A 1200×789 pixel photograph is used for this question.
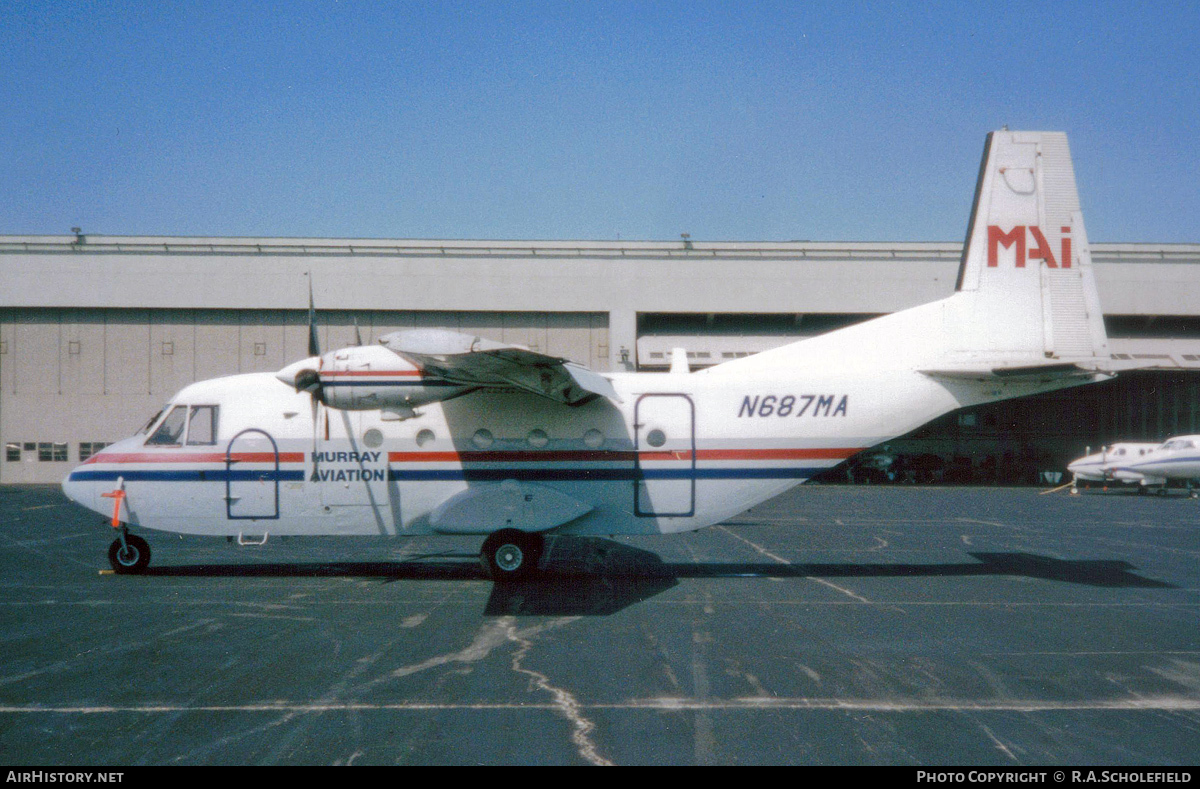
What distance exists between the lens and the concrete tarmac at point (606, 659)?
5328 millimetres

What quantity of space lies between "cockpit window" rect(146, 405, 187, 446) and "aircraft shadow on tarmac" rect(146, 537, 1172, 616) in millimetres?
2158

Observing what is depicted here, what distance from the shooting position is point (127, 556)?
11.9 metres

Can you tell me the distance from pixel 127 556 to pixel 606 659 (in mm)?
8806

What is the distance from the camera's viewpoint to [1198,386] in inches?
1585

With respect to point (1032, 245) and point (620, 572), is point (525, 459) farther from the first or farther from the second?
point (1032, 245)

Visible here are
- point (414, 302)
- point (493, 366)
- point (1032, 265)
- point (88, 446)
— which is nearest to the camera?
point (493, 366)

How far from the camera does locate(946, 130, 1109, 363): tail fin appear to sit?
37.1 feet

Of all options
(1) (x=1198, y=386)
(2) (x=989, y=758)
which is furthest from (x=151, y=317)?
(1) (x=1198, y=386)

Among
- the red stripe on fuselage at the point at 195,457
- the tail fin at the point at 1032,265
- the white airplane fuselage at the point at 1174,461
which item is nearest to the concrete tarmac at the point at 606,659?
the red stripe on fuselage at the point at 195,457

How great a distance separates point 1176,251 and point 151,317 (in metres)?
45.2

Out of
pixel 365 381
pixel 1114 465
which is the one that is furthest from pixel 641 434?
pixel 1114 465

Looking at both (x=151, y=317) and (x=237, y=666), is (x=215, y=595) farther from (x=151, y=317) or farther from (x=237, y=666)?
(x=151, y=317)

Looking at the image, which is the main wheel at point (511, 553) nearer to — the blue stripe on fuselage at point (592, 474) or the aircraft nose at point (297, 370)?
the blue stripe on fuselage at point (592, 474)

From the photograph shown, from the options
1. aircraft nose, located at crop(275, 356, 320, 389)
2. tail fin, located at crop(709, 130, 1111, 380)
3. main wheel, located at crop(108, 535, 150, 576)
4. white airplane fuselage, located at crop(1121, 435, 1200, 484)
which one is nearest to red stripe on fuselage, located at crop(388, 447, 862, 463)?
tail fin, located at crop(709, 130, 1111, 380)
